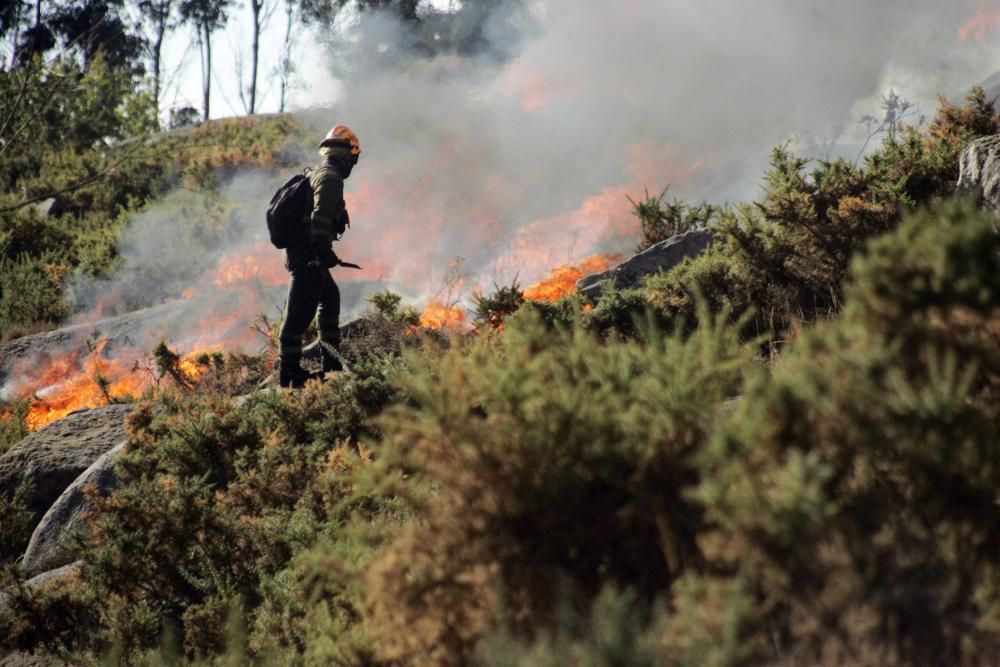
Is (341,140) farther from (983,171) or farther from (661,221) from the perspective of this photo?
(983,171)

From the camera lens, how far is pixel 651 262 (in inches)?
315

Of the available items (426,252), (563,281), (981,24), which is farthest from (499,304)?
(981,24)

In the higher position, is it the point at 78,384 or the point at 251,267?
the point at 251,267

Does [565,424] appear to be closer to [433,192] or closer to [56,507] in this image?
[56,507]

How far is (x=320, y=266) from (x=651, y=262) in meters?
2.98

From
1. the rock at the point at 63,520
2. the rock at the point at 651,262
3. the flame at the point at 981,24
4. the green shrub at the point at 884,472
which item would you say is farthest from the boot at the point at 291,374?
the flame at the point at 981,24

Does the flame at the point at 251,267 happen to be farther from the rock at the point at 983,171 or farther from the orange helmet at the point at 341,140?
the rock at the point at 983,171

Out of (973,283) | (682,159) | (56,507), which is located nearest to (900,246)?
(973,283)

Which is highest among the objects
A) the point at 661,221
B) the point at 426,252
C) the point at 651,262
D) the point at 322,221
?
the point at 426,252

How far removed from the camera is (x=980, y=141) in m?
5.95

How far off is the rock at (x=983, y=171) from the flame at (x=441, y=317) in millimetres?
4752

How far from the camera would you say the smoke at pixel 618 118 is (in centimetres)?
1421

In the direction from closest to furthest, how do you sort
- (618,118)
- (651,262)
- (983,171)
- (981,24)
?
(983,171) < (651,262) < (981,24) < (618,118)

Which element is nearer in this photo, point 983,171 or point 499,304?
point 983,171
